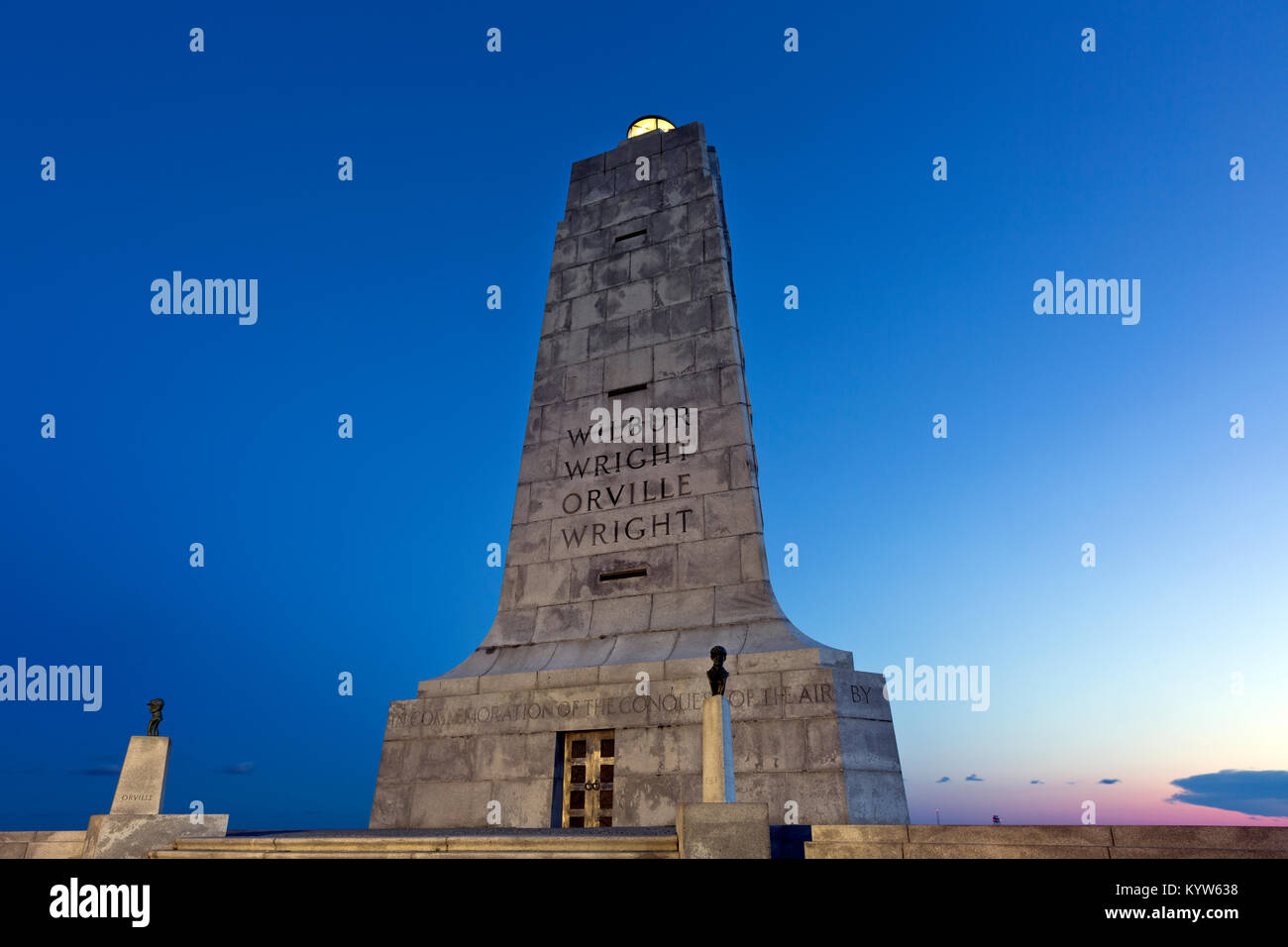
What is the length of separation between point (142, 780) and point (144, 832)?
32.3 inches

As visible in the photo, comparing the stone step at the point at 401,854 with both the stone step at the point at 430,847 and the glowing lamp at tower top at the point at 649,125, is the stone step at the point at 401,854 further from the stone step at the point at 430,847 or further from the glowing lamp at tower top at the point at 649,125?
the glowing lamp at tower top at the point at 649,125

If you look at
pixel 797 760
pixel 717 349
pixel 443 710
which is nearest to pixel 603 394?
pixel 717 349

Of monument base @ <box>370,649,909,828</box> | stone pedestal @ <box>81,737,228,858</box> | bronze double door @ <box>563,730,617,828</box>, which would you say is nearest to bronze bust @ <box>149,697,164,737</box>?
stone pedestal @ <box>81,737,228,858</box>

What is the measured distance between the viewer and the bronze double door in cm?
1403

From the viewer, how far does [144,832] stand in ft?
39.5

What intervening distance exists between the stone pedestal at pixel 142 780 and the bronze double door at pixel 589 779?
5.87 m

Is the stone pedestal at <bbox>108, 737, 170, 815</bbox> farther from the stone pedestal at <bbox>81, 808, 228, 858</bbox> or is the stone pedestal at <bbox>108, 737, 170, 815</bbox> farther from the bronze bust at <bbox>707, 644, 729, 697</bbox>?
the bronze bust at <bbox>707, 644, 729, 697</bbox>

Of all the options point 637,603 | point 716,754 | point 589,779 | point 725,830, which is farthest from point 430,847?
point 637,603

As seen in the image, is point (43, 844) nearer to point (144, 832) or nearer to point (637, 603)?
point (144, 832)

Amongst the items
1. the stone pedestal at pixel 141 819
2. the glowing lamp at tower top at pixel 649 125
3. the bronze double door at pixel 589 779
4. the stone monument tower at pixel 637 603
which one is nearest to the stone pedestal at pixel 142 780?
the stone pedestal at pixel 141 819

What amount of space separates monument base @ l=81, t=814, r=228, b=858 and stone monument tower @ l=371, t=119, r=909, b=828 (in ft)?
11.3

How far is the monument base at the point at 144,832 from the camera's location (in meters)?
11.9
